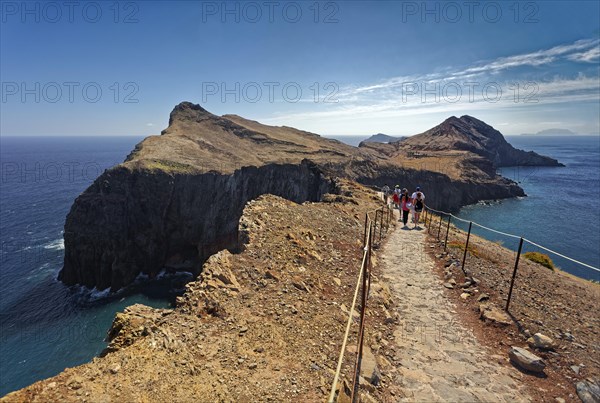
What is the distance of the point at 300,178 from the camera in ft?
231

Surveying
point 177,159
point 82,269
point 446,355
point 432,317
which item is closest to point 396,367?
point 446,355

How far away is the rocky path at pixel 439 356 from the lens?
24.7ft

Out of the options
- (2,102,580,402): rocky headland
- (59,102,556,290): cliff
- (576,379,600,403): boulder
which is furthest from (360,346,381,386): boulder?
(59,102,556,290): cliff

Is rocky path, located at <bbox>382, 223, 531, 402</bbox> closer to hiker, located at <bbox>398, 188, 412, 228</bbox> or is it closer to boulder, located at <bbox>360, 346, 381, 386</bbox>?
boulder, located at <bbox>360, 346, 381, 386</bbox>

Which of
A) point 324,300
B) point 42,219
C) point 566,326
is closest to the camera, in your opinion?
point 566,326

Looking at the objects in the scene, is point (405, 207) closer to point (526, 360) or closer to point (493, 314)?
point (493, 314)

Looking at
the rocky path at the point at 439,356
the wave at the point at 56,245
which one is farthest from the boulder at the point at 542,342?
the wave at the point at 56,245

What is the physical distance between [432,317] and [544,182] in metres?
156

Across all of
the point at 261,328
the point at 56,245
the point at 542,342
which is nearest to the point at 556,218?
the point at 542,342

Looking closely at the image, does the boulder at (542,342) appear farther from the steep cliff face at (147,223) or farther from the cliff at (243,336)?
the steep cliff face at (147,223)

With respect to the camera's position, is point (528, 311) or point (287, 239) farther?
point (287, 239)

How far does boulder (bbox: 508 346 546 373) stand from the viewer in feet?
26.9

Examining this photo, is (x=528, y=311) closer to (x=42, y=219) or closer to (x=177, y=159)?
(x=177, y=159)

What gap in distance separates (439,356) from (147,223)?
5383 cm
